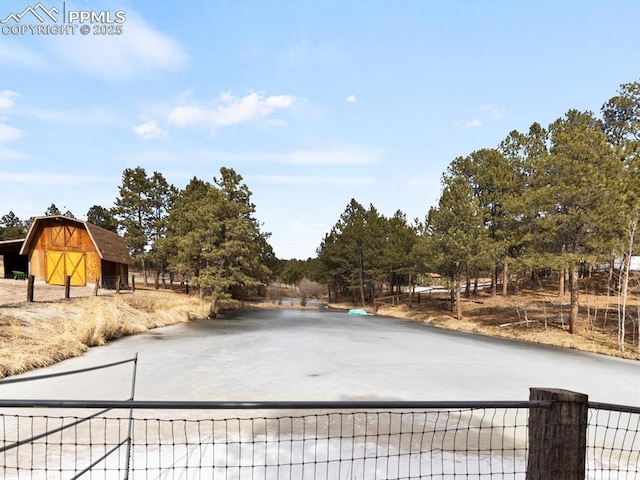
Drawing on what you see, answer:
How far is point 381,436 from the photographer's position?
6.06 m

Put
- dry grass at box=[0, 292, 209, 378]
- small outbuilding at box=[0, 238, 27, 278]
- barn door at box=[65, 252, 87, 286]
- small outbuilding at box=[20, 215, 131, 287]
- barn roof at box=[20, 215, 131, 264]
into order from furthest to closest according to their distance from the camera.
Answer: small outbuilding at box=[0, 238, 27, 278]
barn door at box=[65, 252, 87, 286]
small outbuilding at box=[20, 215, 131, 287]
barn roof at box=[20, 215, 131, 264]
dry grass at box=[0, 292, 209, 378]

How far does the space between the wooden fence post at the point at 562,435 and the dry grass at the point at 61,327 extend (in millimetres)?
10652

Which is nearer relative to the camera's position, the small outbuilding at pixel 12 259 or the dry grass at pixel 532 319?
the dry grass at pixel 532 319

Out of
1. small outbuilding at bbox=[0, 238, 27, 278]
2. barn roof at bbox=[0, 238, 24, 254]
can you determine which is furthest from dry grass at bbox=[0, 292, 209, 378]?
barn roof at bbox=[0, 238, 24, 254]

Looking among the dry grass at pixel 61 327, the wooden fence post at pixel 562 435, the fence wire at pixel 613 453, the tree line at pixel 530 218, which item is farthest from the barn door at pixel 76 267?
the wooden fence post at pixel 562 435

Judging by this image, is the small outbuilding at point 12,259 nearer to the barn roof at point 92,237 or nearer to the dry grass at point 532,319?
the barn roof at point 92,237

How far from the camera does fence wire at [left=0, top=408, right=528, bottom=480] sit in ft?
15.3

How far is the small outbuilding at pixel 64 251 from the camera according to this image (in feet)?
86.8

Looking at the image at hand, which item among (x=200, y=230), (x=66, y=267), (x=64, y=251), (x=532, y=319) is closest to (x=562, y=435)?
(x=532, y=319)

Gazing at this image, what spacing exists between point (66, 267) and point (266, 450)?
1077 inches

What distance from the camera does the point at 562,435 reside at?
2252 millimetres

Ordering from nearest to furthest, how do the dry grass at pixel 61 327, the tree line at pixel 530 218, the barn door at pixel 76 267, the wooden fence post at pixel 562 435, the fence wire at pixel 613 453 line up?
the wooden fence post at pixel 562 435 → the fence wire at pixel 613 453 → the dry grass at pixel 61 327 → the tree line at pixel 530 218 → the barn door at pixel 76 267

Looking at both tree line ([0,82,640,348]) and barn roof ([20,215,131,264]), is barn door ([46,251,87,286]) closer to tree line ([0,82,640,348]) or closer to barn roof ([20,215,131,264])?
barn roof ([20,215,131,264])

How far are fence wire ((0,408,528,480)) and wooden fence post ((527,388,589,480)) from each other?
2224 millimetres
